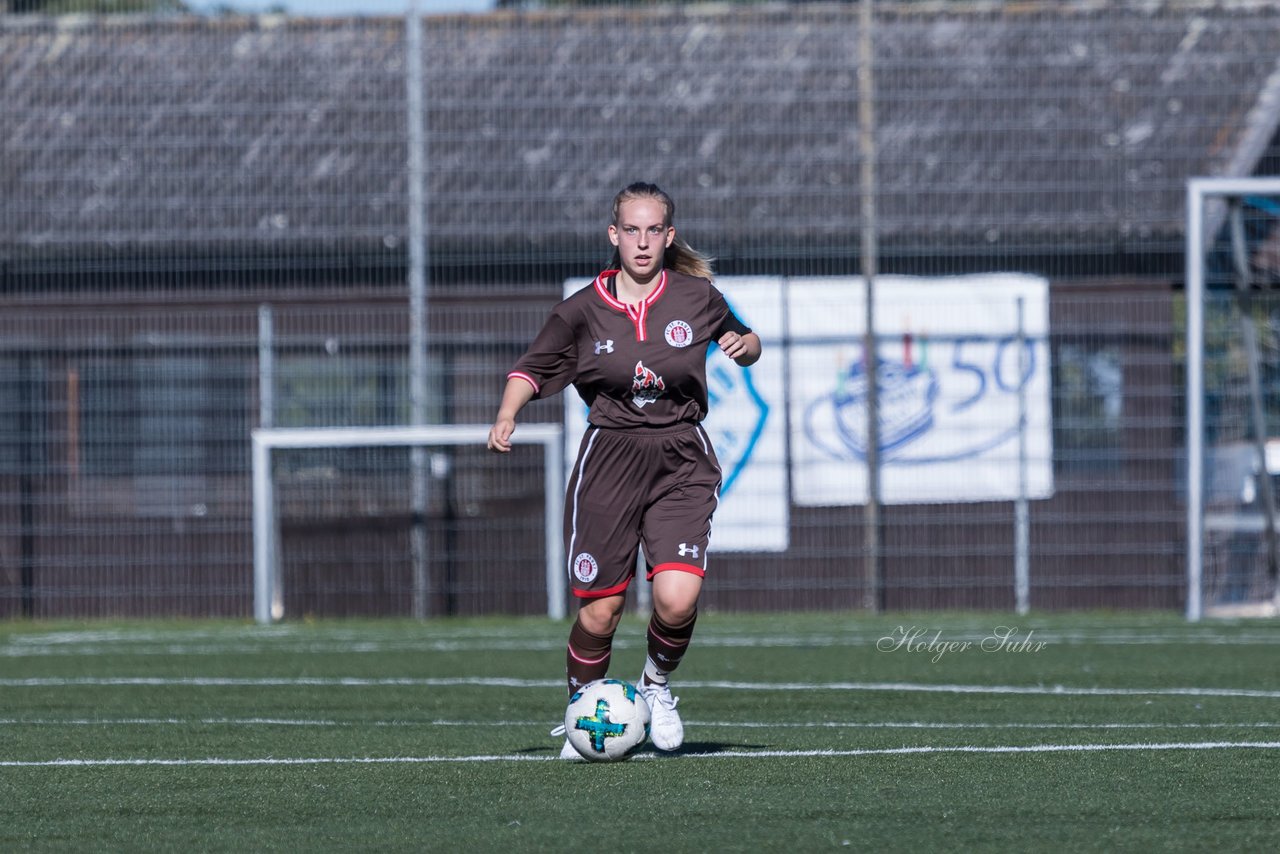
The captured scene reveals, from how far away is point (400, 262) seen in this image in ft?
47.2

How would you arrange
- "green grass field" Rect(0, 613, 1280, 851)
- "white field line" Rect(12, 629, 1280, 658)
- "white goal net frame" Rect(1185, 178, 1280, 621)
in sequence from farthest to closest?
"white goal net frame" Rect(1185, 178, 1280, 621) → "white field line" Rect(12, 629, 1280, 658) → "green grass field" Rect(0, 613, 1280, 851)

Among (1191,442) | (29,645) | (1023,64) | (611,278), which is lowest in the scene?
(29,645)

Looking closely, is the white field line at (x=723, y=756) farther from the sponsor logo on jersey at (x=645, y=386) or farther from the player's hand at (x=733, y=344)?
the player's hand at (x=733, y=344)

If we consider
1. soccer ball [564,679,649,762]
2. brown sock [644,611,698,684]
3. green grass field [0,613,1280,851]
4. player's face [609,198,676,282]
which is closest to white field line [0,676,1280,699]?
green grass field [0,613,1280,851]

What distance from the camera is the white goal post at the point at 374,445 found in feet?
41.9

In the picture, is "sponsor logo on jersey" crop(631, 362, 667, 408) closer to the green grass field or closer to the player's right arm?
the player's right arm

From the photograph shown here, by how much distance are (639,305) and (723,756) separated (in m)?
1.36

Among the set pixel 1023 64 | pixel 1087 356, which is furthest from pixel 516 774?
pixel 1023 64

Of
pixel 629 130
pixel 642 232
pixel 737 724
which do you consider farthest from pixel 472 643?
pixel 642 232

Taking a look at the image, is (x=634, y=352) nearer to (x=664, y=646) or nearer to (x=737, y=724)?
(x=664, y=646)

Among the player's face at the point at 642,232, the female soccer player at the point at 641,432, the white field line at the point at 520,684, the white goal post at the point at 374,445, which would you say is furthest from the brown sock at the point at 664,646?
the white goal post at the point at 374,445

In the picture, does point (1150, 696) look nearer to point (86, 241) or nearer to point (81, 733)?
point (81, 733)

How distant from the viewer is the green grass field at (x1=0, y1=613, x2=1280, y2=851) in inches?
168

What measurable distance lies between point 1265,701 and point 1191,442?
5.23 m
